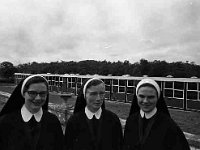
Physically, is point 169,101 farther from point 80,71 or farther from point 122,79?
point 80,71

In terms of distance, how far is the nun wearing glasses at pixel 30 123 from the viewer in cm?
335

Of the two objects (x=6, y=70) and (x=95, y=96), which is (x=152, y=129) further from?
(x=6, y=70)

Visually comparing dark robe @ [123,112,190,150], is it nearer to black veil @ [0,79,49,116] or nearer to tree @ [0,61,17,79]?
black veil @ [0,79,49,116]

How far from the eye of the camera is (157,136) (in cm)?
346

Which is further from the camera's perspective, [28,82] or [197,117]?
[197,117]

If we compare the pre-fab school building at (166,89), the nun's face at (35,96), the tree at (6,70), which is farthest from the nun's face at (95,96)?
the tree at (6,70)

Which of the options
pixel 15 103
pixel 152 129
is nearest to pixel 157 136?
pixel 152 129

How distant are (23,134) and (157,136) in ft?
5.27

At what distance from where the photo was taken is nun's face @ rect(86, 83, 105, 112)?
3.68 meters

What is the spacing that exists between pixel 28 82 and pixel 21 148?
0.78 meters

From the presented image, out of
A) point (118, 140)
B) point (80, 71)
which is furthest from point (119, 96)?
point (80, 71)

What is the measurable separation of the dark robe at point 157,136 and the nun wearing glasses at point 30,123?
3.16 feet

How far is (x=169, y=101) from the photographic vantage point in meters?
19.8

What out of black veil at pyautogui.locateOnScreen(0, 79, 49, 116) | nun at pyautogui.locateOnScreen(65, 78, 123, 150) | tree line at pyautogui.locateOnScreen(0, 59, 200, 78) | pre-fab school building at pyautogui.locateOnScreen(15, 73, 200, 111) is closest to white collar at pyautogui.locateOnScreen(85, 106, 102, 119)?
nun at pyautogui.locateOnScreen(65, 78, 123, 150)
